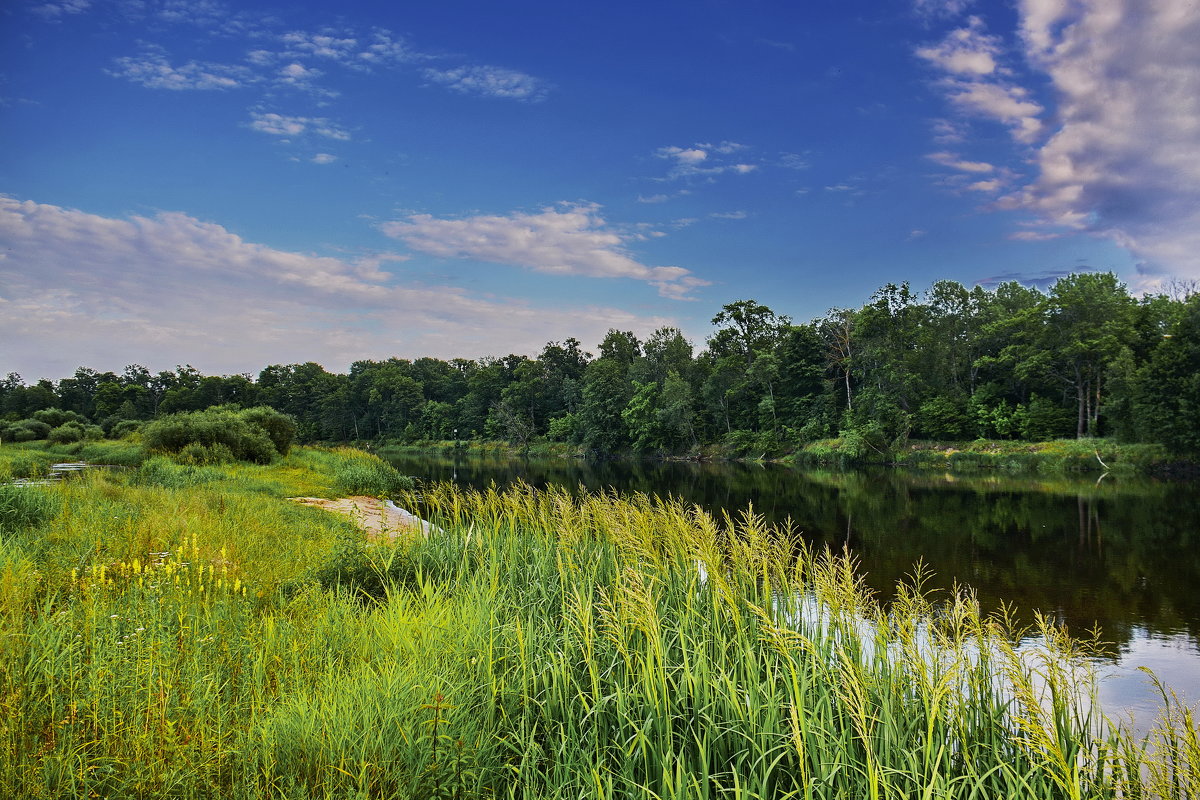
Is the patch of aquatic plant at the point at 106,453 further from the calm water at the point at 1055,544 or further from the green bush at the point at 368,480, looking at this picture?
the calm water at the point at 1055,544

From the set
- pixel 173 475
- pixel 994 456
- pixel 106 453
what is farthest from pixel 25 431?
pixel 994 456

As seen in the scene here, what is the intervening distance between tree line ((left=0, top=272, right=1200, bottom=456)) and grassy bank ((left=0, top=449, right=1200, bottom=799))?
126 ft

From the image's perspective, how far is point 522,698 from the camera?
3.91 metres

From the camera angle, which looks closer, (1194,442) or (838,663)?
(838,663)

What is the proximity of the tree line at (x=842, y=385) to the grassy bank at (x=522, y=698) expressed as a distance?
38.5 metres

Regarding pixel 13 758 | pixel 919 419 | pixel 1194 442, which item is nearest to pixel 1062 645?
Result: pixel 13 758

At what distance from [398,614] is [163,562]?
2.46 m

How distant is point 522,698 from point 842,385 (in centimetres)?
6006

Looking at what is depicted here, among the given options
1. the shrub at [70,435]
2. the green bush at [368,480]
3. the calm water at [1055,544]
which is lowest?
the calm water at [1055,544]

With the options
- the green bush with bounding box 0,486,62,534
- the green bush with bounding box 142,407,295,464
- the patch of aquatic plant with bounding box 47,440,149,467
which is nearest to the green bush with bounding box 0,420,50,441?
the patch of aquatic plant with bounding box 47,440,149,467

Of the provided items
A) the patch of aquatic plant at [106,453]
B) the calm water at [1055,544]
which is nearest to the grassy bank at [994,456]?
the calm water at [1055,544]

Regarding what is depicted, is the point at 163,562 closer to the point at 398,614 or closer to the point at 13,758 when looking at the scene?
the point at 398,614

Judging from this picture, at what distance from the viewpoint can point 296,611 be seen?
5.18m

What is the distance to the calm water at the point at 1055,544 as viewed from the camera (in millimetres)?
8469
